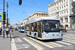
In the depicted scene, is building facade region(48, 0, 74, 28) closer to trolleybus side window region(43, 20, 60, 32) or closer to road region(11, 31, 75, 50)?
trolleybus side window region(43, 20, 60, 32)

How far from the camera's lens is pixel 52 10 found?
68000 millimetres

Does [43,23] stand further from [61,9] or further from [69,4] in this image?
[61,9]

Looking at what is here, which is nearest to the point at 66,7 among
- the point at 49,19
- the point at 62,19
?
the point at 62,19

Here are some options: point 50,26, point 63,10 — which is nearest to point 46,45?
point 50,26

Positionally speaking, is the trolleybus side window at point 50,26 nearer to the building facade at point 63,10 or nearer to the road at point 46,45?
the road at point 46,45

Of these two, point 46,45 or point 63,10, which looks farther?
point 63,10

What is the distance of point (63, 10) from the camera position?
5816cm

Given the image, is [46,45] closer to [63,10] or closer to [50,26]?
[50,26]

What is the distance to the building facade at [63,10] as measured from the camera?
174ft

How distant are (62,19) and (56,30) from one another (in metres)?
49.1

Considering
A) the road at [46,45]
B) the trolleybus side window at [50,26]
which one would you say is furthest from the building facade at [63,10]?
the road at [46,45]

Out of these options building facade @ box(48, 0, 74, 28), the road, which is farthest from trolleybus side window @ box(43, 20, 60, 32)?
building facade @ box(48, 0, 74, 28)

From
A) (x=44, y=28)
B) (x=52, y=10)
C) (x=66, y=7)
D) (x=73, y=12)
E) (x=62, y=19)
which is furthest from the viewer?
(x=52, y=10)

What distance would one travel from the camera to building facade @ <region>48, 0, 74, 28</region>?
53031 mm
